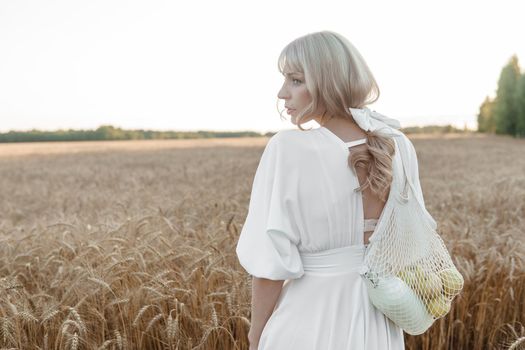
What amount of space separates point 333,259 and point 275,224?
22 cm

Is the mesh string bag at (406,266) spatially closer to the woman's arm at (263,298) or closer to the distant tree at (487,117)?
the woman's arm at (263,298)

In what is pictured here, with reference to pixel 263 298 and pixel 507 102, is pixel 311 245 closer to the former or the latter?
pixel 263 298

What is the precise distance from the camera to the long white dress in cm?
143

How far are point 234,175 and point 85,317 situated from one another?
9.12 meters

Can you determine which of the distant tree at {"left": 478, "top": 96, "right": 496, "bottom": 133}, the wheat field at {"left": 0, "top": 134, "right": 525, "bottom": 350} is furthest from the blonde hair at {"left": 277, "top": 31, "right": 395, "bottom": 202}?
the distant tree at {"left": 478, "top": 96, "right": 496, "bottom": 133}

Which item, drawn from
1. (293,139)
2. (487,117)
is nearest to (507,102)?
(487,117)

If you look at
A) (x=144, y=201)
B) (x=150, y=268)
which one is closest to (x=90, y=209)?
(x=144, y=201)

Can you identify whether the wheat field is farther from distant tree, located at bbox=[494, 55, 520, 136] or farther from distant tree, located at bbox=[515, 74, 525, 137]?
distant tree, located at bbox=[494, 55, 520, 136]

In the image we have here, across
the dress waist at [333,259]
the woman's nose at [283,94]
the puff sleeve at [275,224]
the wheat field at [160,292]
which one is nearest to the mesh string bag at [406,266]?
the dress waist at [333,259]

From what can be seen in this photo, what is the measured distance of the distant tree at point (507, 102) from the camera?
2007 inches

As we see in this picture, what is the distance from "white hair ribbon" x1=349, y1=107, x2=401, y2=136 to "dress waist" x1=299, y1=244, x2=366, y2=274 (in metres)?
0.36

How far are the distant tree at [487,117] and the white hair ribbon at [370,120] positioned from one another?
189 ft

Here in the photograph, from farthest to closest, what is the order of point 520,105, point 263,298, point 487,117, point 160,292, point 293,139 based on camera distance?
point 487,117 → point 520,105 → point 160,292 → point 263,298 → point 293,139

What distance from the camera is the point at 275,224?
1441 millimetres
